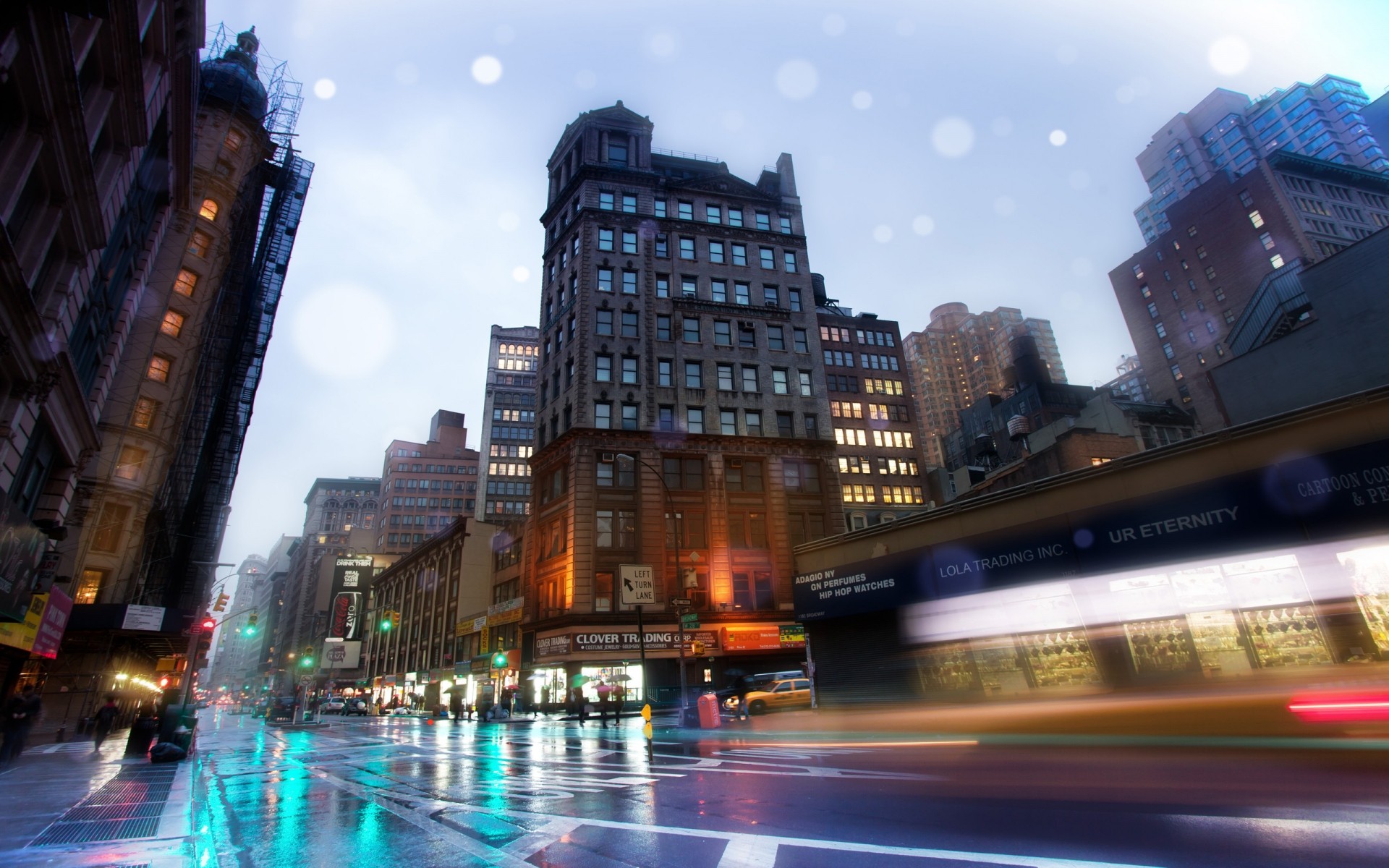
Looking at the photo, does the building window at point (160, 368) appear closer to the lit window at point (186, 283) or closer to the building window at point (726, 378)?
the lit window at point (186, 283)

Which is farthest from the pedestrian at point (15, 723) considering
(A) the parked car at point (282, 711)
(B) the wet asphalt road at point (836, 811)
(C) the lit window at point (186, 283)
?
(A) the parked car at point (282, 711)

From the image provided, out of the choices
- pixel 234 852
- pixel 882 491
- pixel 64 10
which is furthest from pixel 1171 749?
pixel 882 491

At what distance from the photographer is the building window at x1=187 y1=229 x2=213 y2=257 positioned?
138ft

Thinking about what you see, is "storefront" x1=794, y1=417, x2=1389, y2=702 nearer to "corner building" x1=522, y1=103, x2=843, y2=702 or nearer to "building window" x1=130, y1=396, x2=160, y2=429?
"corner building" x1=522, y1=103, x2=843, y2=702

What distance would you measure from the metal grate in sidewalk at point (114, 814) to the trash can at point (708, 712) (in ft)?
47.5

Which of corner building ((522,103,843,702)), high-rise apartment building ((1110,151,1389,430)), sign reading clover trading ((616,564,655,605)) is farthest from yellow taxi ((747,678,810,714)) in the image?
high-rise apartment building ((1110,151,1389,430))

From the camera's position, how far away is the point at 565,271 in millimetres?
51250

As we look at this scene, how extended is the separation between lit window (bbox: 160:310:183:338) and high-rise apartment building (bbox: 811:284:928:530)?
56.2m

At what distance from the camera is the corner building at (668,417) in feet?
135

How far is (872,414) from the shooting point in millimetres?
77625

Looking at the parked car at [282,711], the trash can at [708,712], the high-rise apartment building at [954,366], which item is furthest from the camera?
the high-rise apartment building at [954,366]

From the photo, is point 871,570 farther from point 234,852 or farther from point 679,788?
point 234,852

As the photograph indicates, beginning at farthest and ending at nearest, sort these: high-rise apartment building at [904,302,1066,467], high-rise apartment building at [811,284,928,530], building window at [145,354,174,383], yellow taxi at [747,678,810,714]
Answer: high-rise apartment building at [904,302,1066,467], high-rise apartment building at [811,284,928,530], building window at [145,354,174,383], yellow taxi at [747,678,810,714]

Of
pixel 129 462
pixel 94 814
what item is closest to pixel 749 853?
pixel 94 814
